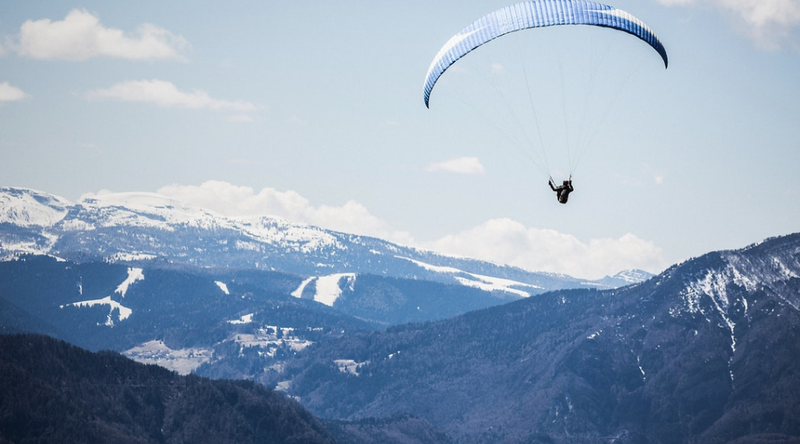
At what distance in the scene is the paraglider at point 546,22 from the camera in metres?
114

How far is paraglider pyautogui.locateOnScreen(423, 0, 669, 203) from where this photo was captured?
373ft

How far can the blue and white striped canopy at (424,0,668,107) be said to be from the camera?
373 feet

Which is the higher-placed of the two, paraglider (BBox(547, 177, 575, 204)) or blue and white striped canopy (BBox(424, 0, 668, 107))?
blue and white striped canopy (BBox(424, 0, 668, 107))

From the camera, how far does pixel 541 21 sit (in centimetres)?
11356

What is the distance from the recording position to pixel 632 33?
118188mm

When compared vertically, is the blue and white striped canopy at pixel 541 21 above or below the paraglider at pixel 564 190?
above

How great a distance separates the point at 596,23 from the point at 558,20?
15.9ft

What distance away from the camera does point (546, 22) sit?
113 m

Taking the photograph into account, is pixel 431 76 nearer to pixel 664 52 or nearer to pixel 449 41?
pixel 449 41

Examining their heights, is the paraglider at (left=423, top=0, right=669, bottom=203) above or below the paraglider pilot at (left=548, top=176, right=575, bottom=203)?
above

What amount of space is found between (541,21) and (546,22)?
1.96 ft

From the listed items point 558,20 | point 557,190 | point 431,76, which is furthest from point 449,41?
point 557,190

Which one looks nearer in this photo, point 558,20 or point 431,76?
point 558,20

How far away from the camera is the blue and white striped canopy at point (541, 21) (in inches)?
4478
